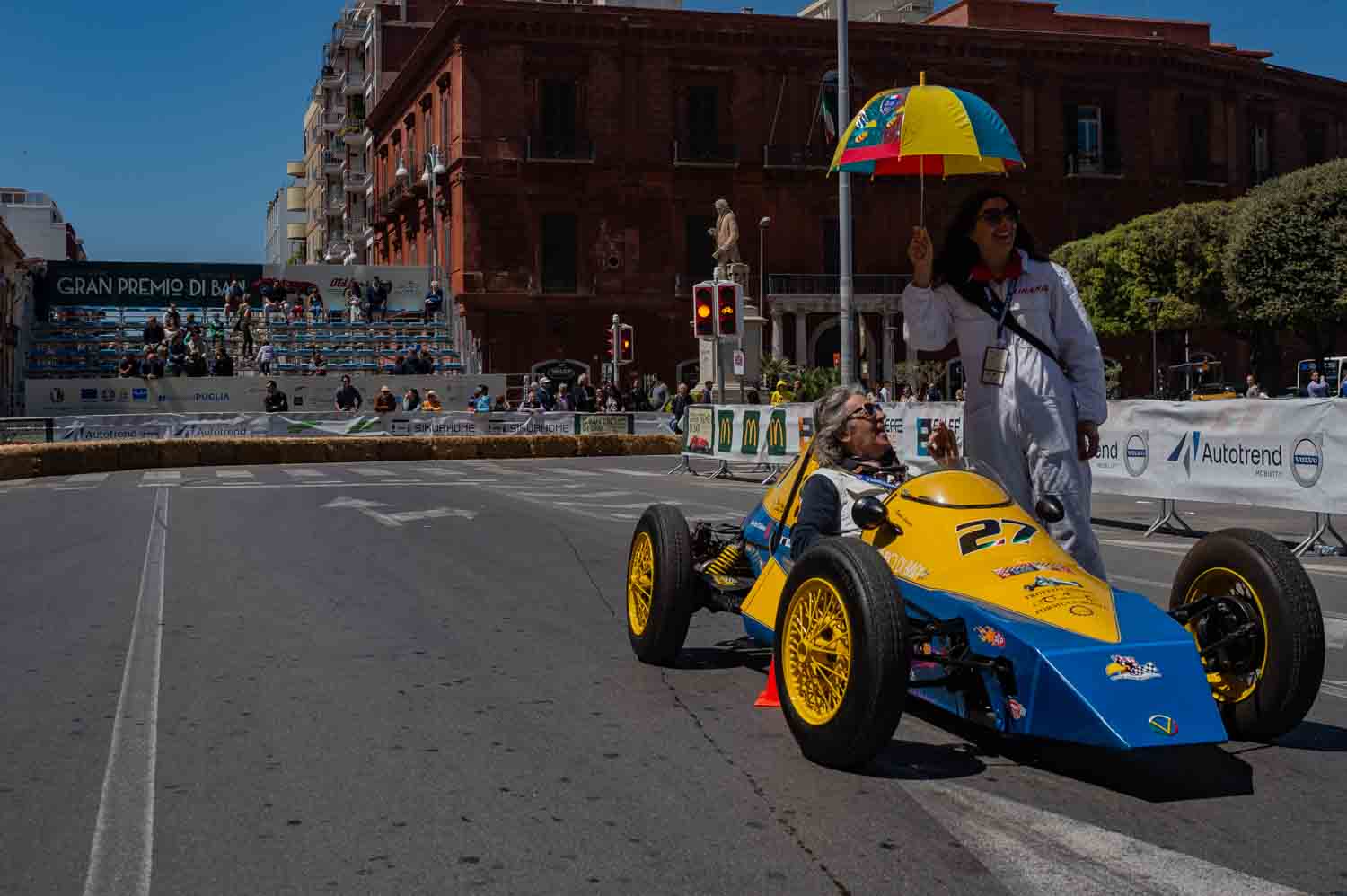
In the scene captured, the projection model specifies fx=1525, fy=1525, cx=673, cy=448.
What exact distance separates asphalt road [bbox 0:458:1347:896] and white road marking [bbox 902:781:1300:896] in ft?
0.03

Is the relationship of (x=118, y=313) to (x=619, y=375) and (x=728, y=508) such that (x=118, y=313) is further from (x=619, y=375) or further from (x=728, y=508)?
(x=728, y=508)

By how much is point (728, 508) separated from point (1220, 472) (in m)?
5.23

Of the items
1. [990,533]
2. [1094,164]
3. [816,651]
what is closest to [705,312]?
[990,533]

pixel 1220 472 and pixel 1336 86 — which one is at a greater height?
pixel 1336 86

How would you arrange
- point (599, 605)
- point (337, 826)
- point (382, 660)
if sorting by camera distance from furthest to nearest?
1. point (599, 605)
2. point (382, 660)
3. point (337, 826)

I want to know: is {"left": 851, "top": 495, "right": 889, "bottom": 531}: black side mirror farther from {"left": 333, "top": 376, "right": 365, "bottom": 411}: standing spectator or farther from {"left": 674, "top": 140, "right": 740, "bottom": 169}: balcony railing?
{"left": 674, "top": 140, "right": 740, "bottom": 169}: balcony railing

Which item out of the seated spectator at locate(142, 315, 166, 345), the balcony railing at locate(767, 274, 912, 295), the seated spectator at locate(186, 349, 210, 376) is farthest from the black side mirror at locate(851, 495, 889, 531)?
the balcony railing at locate(767, 274, 912, 295)

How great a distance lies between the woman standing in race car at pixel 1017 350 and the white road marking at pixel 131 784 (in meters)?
3.36

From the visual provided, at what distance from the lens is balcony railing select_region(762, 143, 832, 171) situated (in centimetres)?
5109

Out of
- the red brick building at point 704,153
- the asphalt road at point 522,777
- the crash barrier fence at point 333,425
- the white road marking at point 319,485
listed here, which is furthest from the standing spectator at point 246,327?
the asphalt road at point 522,777

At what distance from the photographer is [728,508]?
653 inches

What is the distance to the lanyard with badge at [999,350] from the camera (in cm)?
607

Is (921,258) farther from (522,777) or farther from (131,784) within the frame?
(131,784)

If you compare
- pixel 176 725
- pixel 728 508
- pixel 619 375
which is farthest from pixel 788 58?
pixel 176 725
